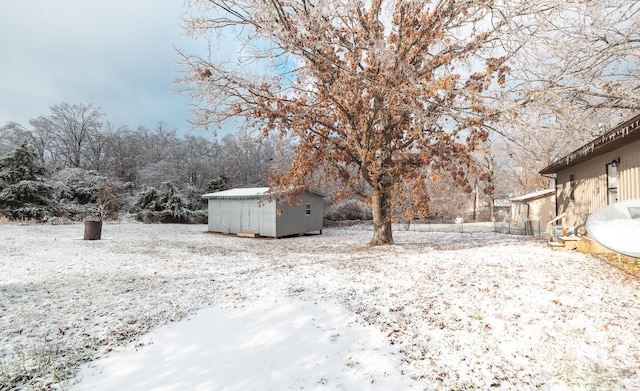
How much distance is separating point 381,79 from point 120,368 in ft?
28.1

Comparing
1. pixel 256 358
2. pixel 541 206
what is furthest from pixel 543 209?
pixel 256 358

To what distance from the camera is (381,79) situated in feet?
28.7

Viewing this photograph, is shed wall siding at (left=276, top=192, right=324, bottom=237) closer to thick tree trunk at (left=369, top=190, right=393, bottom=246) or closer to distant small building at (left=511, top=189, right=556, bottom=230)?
thick tree trunk at (left=369, top=190, right=393, bottom=246)

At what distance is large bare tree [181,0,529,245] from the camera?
7.55 m

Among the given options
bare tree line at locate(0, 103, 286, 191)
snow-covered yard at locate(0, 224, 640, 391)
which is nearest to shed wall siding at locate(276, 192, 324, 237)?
snow-covered yard at locate(0, 224, 640, 391)

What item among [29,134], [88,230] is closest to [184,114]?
[88,230]

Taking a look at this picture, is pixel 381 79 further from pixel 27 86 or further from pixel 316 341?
pixel 27 86

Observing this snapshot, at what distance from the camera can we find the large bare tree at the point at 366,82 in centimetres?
755

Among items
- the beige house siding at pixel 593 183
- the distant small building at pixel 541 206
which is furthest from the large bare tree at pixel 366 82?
the distant small building at pixel 541 206

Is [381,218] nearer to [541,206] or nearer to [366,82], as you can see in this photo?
[366,82]

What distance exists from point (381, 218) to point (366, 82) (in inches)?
195

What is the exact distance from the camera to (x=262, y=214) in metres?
16.7

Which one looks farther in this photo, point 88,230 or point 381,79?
point 88,230

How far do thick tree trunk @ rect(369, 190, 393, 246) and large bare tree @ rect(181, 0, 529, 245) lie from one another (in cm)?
4
